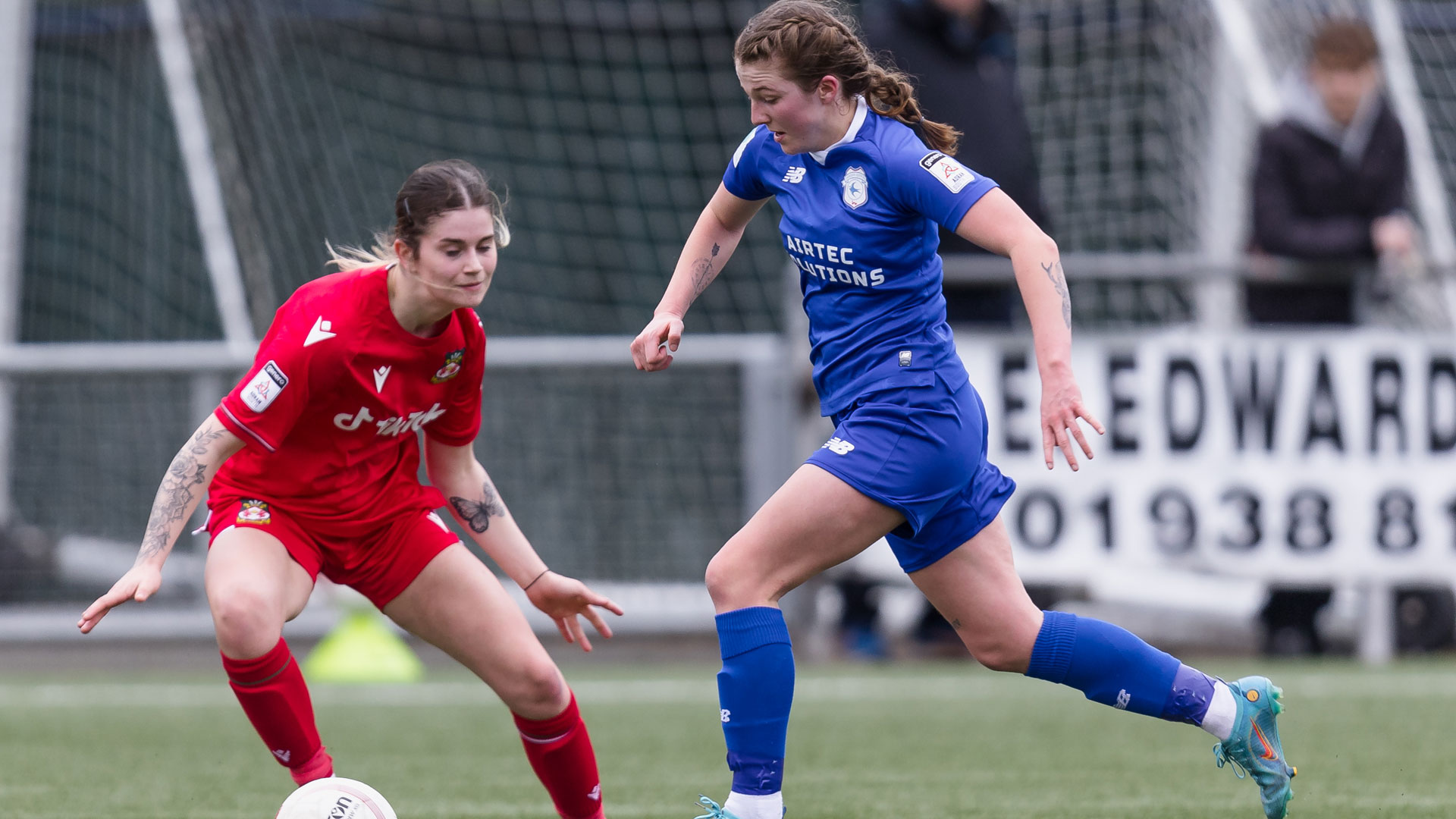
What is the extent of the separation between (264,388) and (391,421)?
1.05 feet

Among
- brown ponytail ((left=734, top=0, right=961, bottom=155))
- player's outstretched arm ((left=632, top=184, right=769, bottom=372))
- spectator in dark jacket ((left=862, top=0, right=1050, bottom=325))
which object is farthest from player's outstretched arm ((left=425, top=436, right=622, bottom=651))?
spectator in dark jacket ((left=862, top=0, right=1050, bottom=325))

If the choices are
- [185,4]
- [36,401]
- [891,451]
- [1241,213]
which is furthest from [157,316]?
[891,451]

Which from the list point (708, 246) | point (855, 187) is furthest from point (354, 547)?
point (855, 187)

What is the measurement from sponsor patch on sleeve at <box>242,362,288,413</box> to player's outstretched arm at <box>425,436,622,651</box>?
1.41ft

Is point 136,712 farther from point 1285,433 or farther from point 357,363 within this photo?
point 1285,433

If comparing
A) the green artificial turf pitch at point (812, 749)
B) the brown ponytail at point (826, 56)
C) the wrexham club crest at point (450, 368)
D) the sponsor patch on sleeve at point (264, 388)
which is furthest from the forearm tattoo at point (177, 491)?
the brown ponytail at point (826, 56)

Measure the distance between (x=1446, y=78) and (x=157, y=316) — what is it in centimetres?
829

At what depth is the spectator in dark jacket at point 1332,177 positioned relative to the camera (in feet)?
24.8

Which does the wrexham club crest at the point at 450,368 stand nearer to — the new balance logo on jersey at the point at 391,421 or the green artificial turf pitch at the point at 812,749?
the new balance logo on jersey at the point at 391,421

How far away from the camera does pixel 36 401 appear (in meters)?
8.30

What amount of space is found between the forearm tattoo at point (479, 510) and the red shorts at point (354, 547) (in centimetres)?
10

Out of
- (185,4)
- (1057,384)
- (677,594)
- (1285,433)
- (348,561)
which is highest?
(185,4)

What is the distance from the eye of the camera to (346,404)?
3.95 meters

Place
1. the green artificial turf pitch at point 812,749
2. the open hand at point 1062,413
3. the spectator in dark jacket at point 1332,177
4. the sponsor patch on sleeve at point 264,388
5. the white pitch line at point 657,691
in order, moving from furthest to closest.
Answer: the spectator in dark jacket at point 1332,177 → the white pitch line at point 657,691 → the green artificial turf pitch at point 812,749 → the sponsor patch on sleeve at point 264,388 → the open hand at point 1062,413
